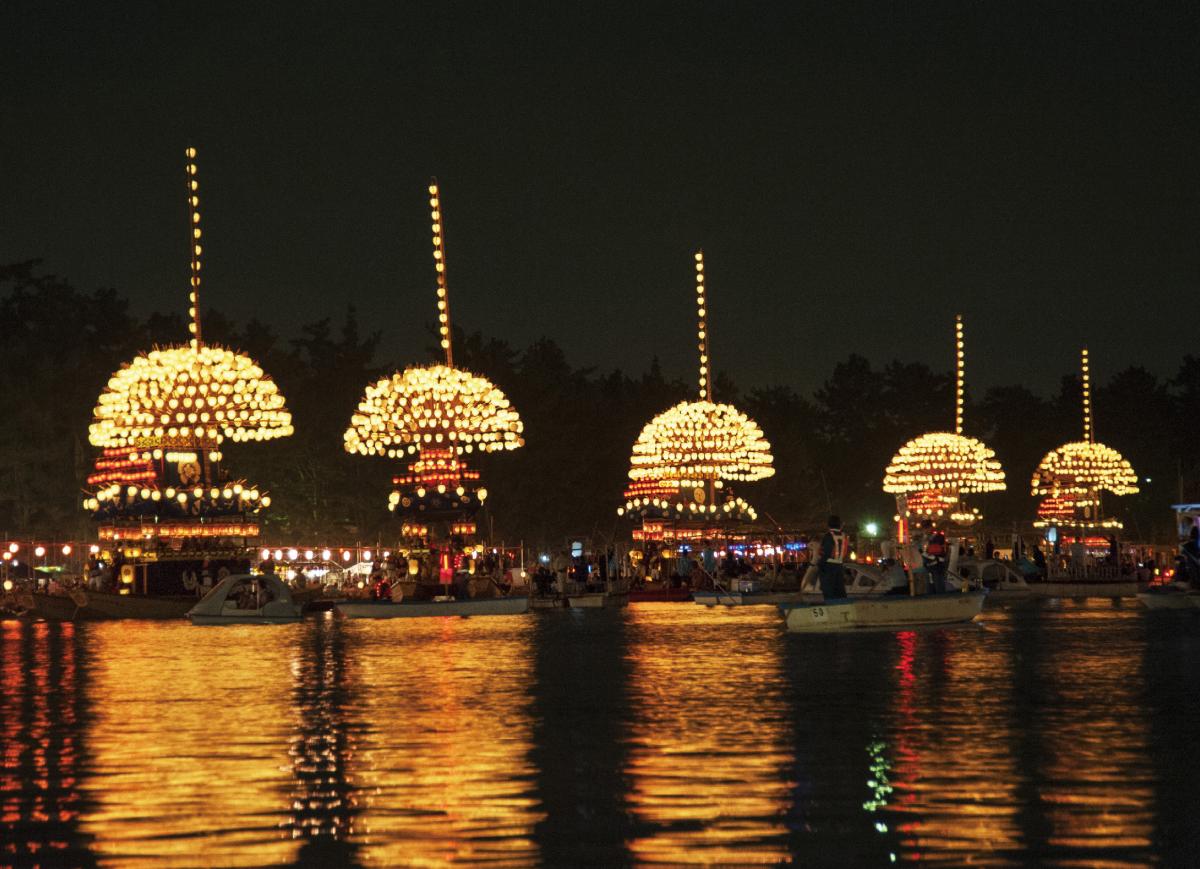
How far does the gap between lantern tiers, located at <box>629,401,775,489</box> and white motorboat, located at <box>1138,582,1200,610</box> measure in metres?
36.2

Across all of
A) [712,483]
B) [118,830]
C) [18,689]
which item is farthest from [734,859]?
[712,483]

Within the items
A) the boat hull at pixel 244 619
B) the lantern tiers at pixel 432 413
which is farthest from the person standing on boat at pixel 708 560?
Answer: the boat hull at pixel 244 619

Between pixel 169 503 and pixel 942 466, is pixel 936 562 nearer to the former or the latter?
pixel 169 503

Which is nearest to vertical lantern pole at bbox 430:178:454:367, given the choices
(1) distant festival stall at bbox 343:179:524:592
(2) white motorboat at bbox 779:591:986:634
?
(1) distant festival stall at bbox 343:179:524:592

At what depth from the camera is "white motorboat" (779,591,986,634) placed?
36.7 metres

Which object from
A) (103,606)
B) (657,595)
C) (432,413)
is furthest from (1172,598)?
(103,606)

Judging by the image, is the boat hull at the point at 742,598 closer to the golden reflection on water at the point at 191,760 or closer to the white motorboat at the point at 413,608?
the white motorboat at the point at 413,608

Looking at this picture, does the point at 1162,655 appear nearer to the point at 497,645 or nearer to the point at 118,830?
the point at 497,645

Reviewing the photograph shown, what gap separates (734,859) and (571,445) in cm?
9543

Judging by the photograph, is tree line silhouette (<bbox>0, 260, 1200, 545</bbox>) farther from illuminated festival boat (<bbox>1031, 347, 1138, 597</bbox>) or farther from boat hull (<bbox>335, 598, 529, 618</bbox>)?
boat hull (<bbox>335, 598, 529, 618</bbox>)

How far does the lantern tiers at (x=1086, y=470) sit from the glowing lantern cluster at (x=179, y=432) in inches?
2284

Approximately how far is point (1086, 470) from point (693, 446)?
35869 mm

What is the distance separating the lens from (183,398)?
64.1m

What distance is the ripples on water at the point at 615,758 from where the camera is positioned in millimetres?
12039
